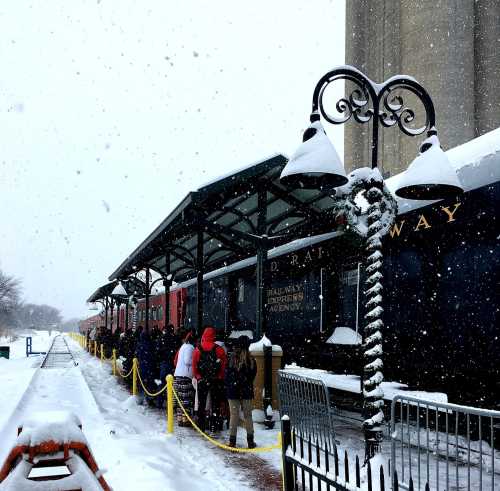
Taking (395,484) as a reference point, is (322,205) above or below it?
above

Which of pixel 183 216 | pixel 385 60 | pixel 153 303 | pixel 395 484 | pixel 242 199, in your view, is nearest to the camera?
pixel 395 484

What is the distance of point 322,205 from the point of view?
11328 millimetres

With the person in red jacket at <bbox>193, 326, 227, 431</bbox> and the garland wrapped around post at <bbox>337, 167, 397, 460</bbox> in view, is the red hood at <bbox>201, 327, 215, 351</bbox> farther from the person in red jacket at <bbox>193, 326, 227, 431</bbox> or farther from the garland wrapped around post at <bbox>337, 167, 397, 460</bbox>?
the garland wrapped around post at <bbox>337, 167, 397, 460</bbox>

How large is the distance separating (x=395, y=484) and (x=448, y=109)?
34761 millimetres

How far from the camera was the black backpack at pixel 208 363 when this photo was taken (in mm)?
9195

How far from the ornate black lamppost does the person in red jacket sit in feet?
12.0

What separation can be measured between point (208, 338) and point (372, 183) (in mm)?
4225

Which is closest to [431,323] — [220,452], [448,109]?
[220,452]

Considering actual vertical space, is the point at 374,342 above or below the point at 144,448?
above

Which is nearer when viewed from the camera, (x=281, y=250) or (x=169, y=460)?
(x=169, y=460)

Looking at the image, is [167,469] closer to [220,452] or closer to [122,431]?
[220,452]

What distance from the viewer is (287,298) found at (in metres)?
14.2

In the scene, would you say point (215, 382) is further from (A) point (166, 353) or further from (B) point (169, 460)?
(A) point (166, 353)

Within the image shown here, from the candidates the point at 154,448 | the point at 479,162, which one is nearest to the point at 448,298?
the point at 479,162
